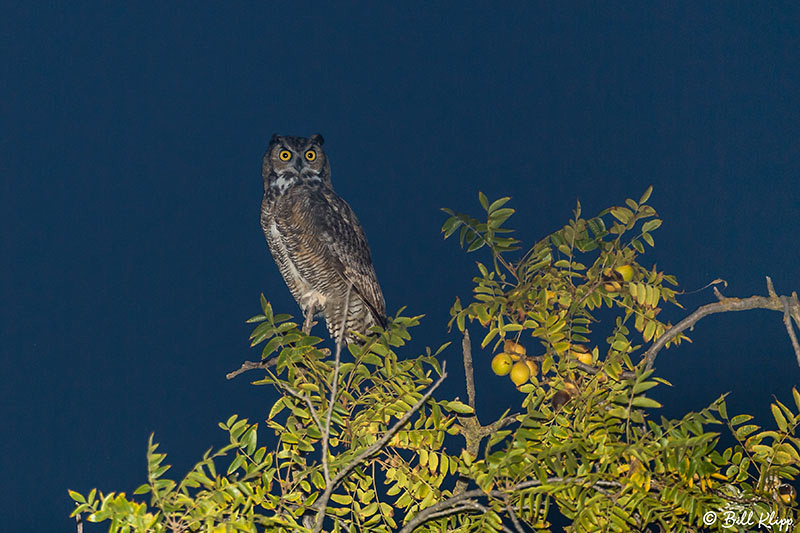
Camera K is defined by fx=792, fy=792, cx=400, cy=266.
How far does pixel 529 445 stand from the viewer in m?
1.15

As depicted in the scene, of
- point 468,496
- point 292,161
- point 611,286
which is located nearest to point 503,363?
point 611,286

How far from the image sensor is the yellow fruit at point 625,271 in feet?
4.98

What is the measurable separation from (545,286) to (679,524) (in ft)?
1.66

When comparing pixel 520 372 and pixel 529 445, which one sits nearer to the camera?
pixel 529 445

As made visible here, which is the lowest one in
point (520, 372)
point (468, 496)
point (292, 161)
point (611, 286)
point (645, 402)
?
point (468, 496)

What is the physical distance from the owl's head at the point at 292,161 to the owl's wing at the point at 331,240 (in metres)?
0.05

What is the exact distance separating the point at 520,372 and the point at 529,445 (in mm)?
332

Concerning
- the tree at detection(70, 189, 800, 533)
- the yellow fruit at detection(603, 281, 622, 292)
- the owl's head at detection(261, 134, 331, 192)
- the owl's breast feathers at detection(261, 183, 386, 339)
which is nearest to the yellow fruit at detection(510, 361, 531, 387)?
the tree at detection(70, 189, 800, 533)

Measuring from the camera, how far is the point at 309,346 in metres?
1.32

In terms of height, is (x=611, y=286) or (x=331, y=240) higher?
(x=331, y=240)

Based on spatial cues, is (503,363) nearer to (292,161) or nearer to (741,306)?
(741,306)

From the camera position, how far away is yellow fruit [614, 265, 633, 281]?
1518 mm

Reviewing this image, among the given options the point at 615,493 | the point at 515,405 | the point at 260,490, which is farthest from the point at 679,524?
the point at 515,405

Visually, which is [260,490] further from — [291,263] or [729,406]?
[729,406]
